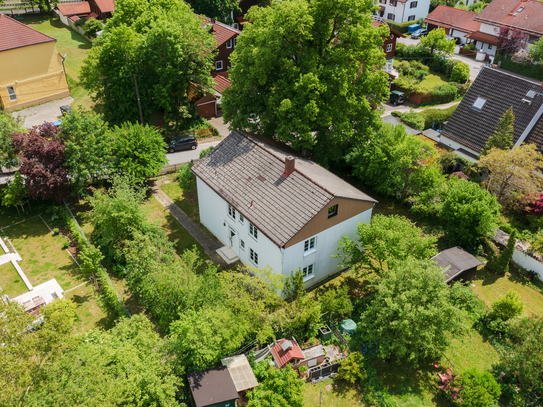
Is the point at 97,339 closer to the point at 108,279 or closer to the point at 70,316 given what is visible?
the point at 70,316

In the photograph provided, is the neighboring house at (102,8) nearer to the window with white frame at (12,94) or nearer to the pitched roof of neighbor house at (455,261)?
the window with white frame at (12,94)

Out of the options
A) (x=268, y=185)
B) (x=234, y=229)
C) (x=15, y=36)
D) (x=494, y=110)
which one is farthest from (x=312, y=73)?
(x=15, y=36)

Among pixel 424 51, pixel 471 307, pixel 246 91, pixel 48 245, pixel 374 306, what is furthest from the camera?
pixel 424 51

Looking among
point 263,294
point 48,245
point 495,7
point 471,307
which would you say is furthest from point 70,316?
point 495,7

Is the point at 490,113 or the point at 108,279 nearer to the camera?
the point at 108,279

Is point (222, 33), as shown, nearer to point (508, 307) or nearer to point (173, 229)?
point (173, 229)

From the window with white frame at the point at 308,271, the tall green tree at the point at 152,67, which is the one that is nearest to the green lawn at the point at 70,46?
the tall green tree at the point at 152,67

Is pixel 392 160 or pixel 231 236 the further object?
pixel 392 160
